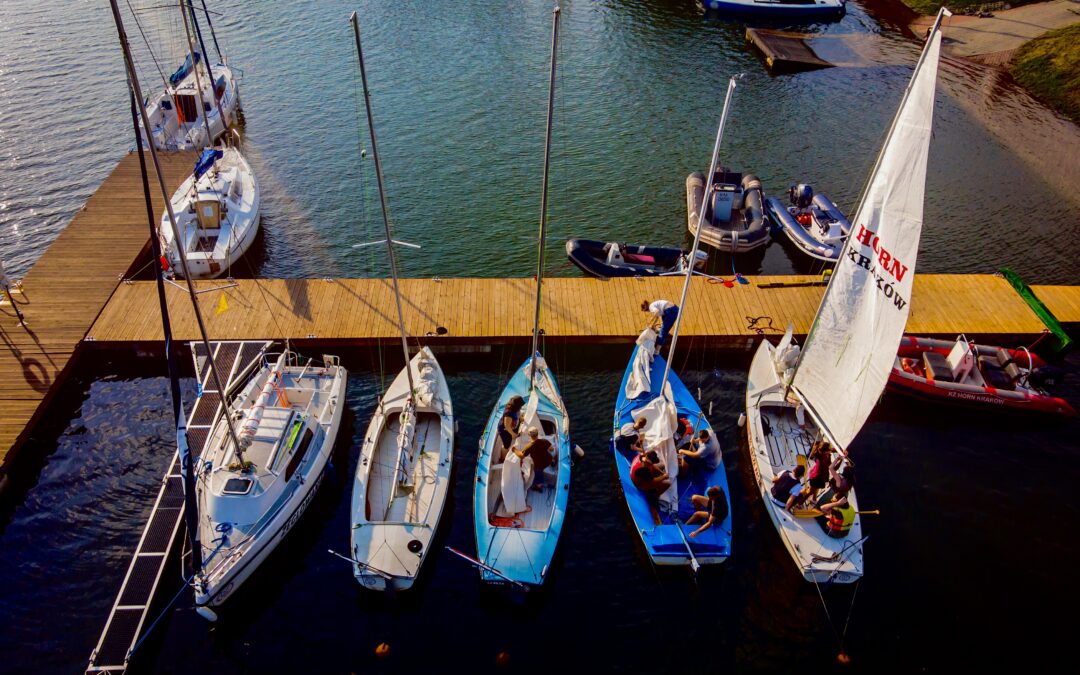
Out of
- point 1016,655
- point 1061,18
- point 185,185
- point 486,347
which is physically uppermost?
point 1061,18

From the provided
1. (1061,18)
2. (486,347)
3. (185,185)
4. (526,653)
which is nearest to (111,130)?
(185,185)

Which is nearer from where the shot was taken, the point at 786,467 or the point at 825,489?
the point at 825,489

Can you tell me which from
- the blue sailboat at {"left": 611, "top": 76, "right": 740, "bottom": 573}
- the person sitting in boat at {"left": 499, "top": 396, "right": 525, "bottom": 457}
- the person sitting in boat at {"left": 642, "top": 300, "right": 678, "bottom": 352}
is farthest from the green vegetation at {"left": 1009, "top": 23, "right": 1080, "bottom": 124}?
the person sitting in boat at {"left": 499, "top": 396, "right": 525, "bottom": 457}

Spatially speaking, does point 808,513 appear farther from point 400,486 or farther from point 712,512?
point 400,486

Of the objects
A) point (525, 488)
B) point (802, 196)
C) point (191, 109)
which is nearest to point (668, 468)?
point (525, 488)

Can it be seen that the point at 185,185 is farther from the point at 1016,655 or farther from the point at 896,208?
the point at 1016,655

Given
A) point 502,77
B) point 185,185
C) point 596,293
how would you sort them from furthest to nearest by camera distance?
point 502,77, point 185,185, point 596,293

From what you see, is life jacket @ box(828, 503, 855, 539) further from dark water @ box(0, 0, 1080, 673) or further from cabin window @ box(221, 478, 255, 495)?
cabin window @ box(221, 478, 255, 495)
